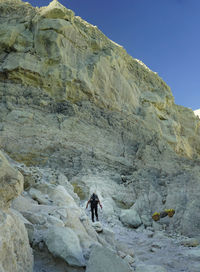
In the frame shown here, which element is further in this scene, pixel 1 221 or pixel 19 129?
pixel 19 129

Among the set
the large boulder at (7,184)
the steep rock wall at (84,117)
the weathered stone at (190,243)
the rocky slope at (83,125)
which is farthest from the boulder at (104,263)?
the steep rock wall at (84,117)

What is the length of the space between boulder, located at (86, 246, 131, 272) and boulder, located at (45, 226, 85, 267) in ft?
0.74

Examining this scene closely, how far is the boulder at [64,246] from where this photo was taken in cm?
305

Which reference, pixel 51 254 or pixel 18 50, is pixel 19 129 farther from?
pixel 51 254

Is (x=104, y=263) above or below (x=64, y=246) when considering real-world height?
below

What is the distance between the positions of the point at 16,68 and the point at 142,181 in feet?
38.7

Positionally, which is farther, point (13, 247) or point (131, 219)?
point (131, 219)

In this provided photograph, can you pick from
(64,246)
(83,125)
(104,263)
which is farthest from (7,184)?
(83,125)

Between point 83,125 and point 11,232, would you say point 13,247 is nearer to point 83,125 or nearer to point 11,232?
point 11,232

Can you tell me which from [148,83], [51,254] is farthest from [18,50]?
[51,254]

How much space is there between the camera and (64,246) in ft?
10.4

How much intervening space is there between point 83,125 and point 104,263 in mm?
14745

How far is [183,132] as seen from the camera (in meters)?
31.8

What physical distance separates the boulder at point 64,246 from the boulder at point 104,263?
225 mm
